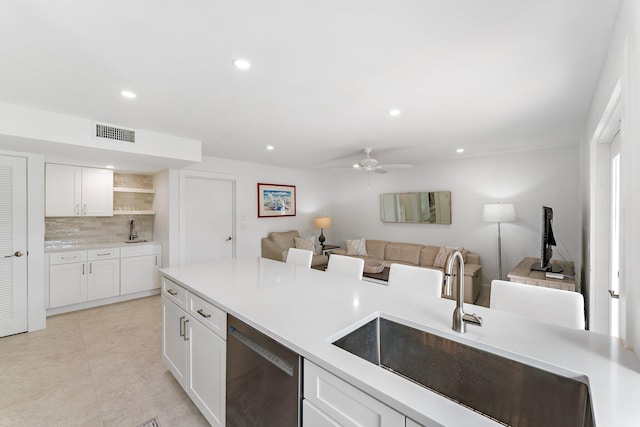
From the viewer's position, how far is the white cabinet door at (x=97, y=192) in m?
4.05

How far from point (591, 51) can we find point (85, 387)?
4.26 metres

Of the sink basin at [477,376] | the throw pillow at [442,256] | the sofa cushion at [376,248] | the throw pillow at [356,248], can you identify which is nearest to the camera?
the sink basin at [477,376]

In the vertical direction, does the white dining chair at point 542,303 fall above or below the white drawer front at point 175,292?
above

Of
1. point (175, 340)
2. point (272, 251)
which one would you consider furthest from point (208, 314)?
point (272, 251)

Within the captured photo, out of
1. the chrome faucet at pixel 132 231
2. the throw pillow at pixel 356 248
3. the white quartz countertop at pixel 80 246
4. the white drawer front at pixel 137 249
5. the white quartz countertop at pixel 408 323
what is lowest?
the throw pillow at pixel 356 248

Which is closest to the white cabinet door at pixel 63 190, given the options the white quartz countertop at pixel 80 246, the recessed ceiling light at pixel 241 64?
the white quartz countertop at pixel 80 246

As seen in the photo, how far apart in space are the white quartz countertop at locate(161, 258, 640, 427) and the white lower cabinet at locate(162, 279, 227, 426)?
0.12 meters

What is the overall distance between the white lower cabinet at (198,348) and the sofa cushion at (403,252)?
404 centimetres

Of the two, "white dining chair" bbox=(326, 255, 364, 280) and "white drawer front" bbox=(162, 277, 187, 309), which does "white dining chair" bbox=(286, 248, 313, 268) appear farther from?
"white drawer front" bbox=(162, 277, 187, 309)

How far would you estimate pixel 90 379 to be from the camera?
2.32m

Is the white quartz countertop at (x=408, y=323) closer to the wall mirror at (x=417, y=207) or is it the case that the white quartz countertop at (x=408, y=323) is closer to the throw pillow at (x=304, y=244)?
the throw pillow at (x=304, y=244)

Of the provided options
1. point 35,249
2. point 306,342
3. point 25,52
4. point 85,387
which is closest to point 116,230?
point 35,249

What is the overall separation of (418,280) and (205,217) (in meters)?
3.95

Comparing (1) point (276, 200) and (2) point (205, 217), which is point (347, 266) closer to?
(2) point (205, 217)
